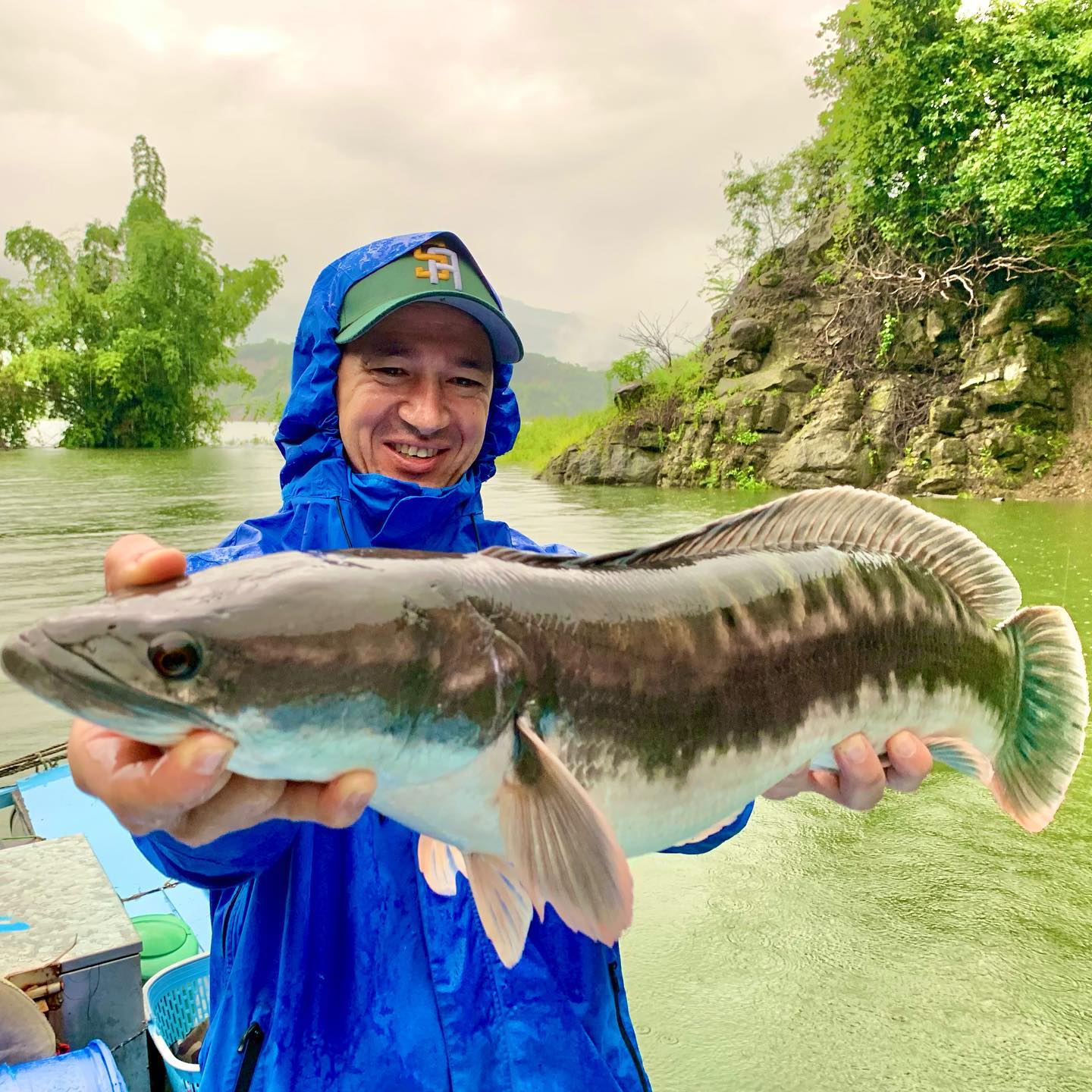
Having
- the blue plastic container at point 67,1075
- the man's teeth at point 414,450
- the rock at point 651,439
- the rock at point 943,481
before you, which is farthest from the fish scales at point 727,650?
the rock at point 651,439

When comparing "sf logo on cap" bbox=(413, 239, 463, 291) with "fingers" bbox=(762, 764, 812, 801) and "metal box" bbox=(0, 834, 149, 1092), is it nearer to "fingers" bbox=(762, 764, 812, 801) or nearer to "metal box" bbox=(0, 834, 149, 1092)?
"fingers" bbox=(762, 764, 812, 801)

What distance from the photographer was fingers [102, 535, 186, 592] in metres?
1.27

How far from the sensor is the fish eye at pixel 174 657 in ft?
3.89

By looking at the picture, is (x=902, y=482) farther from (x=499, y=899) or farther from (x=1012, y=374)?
(x=499, y=899)

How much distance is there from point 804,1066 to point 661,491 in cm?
1951

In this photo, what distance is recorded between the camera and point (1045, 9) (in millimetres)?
18406

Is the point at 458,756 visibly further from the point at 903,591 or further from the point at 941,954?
the point at 941,954

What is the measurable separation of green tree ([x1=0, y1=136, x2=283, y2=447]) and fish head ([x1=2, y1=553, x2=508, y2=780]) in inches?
1518

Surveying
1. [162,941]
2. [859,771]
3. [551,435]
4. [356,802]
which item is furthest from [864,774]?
[551,435]

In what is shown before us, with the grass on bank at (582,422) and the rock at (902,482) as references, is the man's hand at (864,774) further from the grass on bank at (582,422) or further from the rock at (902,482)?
the grass on bank at (582,422)

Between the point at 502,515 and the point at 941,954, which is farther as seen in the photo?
the point at 502,515

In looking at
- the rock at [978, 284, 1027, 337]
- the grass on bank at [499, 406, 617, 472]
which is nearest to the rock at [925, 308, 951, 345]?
the rock at [978, 284, 1027, 337]

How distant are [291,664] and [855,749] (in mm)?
1268

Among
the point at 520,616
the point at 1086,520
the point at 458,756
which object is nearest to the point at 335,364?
the point at 520,616
